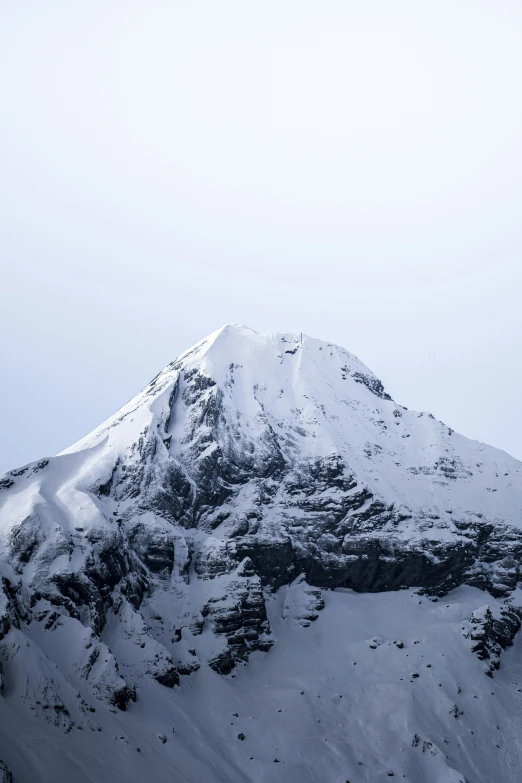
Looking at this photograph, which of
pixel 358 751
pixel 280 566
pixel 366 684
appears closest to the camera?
pixel 358 751

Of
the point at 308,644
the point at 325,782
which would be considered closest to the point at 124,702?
the point at 325,782

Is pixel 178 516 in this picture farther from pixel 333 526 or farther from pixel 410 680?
pixel 410 680

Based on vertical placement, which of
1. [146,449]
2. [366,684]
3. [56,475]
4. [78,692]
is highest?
[146,449]

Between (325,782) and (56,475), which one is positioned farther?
(56,475)

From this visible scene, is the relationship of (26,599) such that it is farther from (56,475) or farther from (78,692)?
(56,475)

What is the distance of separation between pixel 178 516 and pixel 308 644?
47.4m

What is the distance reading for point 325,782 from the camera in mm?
137125

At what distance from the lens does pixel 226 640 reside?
166375 mm

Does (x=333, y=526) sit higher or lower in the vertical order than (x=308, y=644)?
higher

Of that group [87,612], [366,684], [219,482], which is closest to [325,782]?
[366,684]

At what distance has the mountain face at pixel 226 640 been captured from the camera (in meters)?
131

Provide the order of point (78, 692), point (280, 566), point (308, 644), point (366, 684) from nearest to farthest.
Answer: point (78, 692) < point (366, 684) < point (308, 644) < point (280, 566)

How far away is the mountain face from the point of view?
5157 inches

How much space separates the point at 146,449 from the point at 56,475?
24.9m
